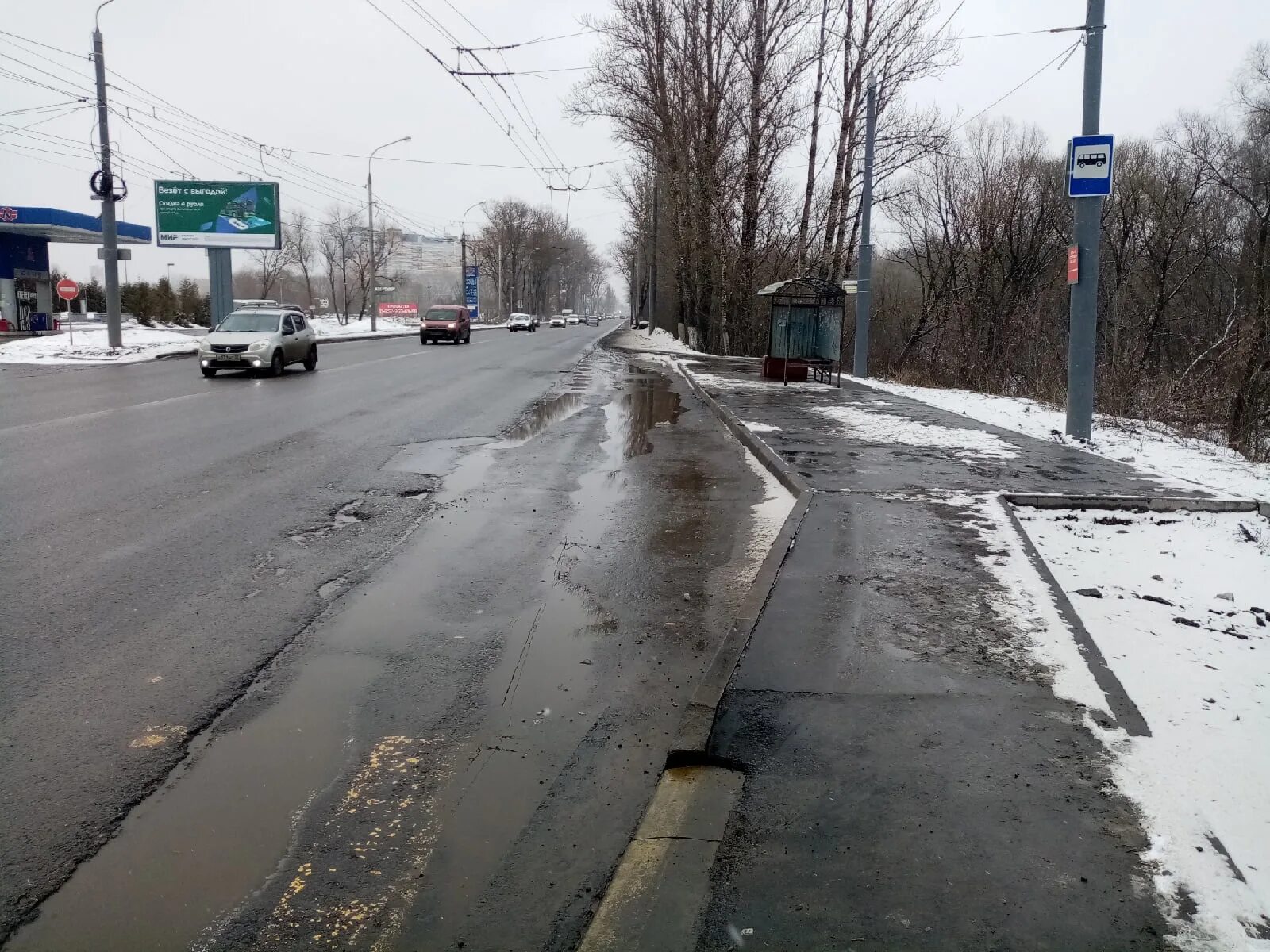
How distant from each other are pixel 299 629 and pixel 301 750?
1442 mm

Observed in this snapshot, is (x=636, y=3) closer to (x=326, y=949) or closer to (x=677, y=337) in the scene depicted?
(x=677, y=337)

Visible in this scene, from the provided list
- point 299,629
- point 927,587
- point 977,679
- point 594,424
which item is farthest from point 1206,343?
point 299,629

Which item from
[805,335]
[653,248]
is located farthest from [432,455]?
[653,248]

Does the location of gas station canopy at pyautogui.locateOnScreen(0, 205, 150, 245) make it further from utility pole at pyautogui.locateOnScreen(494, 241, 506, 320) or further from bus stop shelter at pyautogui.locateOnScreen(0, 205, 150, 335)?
utility pole at pyautogui.locateOnScreen(494, 241, 506, 320)

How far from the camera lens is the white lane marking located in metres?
12.2

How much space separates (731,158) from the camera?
34188 millimetres

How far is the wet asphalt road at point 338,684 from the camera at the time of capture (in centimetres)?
288

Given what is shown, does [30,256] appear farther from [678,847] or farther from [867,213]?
[678,847]

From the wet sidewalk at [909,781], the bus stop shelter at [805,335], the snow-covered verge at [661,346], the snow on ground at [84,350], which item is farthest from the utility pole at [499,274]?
the wet sidewalk at [909,781]

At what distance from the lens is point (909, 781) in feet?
11.5

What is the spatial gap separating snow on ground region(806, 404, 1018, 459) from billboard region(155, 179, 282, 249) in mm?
36034

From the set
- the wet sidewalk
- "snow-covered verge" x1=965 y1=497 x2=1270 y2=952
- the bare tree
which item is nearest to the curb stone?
the wet sidewalk

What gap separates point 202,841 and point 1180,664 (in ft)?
14.5

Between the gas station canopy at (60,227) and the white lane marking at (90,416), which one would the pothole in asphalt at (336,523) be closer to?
the white lane marking at (90,416)
